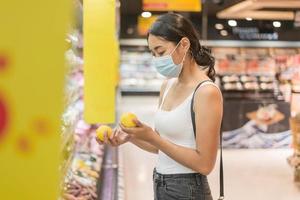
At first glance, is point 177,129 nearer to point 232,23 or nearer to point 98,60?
point 98,60

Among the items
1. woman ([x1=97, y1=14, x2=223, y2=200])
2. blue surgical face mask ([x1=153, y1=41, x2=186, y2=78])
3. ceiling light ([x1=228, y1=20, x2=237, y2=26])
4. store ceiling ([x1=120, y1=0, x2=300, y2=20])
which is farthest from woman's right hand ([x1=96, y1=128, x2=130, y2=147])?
ceiling light ([x1=228, y1=20, x2=237, y2=26])

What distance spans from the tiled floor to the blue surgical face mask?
13.0 feet

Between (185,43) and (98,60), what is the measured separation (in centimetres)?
195

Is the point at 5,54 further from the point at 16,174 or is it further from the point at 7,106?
the point at 16,174

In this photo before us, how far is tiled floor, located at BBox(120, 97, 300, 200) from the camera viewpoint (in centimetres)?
627

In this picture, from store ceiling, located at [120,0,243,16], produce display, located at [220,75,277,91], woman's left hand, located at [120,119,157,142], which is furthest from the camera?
store ceiling, located at [120,0,243,16]

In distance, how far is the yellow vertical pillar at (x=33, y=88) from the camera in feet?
3.14

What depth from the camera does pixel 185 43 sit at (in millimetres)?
2092

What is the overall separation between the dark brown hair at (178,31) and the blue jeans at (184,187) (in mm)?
507

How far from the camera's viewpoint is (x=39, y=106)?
0.96 m

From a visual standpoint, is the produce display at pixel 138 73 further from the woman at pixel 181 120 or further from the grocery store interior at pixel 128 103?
the woman at pixel 181 120

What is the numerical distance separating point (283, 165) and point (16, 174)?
25.6 feet

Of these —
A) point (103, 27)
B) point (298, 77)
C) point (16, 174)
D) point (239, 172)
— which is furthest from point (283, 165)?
point (16, 174)

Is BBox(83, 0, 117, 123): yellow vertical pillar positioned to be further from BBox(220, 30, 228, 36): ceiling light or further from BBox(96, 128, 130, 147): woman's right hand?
BBox(220, 30, 228, 36): ceiling light
